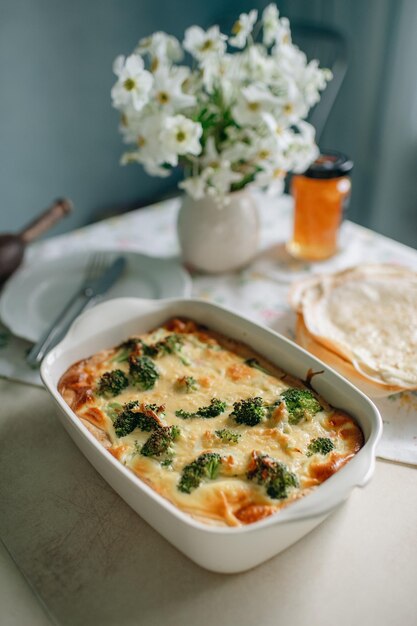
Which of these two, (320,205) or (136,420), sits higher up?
(320,205)

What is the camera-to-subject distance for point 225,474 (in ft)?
3.50

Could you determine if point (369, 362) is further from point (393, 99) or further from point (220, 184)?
point (393, 99)

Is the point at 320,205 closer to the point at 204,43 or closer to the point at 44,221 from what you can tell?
the point at 204,43

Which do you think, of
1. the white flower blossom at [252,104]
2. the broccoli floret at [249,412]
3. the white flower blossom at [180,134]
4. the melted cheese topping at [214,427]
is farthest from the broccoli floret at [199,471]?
the white flower blossom at [252,104]

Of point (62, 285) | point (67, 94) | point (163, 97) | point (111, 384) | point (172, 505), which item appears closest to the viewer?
point (172, 505)

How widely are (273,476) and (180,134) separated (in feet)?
2.83

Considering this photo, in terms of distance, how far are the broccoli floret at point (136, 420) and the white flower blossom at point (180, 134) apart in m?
0.65

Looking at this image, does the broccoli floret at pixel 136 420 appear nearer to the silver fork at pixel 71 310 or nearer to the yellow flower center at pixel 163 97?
the silver fork at pixel 71 310

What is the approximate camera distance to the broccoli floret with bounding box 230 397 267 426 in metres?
1.17

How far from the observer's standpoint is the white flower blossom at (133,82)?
1.43 metres

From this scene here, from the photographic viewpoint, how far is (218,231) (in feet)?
5.83

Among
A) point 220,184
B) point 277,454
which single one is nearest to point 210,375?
point 277,454

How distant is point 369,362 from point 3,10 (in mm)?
2330

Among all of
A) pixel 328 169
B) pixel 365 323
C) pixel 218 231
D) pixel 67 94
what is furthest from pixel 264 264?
pixel 67 94
